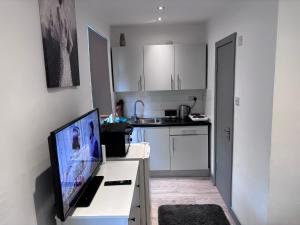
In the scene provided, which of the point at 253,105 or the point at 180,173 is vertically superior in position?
the point at 253,105

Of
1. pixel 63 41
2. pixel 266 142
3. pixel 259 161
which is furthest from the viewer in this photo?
pixel 259 161

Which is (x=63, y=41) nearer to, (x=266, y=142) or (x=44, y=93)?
(x=44, y=93)

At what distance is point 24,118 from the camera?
1.17m

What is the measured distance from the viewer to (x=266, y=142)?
1796 millimetres

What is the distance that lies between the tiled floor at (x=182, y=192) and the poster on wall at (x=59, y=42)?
1.99m

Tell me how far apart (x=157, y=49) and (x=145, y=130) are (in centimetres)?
137

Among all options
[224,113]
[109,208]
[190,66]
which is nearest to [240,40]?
[224,113]

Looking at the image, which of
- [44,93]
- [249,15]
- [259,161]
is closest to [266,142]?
[259,161]

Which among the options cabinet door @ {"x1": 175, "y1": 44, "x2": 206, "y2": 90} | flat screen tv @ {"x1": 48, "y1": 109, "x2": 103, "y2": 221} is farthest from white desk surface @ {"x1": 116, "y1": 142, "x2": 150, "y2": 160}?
cabinet door @ {"x1": 175, "y1": 44, "x2": 206, "y2": 90}

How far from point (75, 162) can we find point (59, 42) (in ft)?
2.84

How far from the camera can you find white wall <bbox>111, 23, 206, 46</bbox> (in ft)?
12.5

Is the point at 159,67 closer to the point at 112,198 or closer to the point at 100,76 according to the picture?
the point at 100,76

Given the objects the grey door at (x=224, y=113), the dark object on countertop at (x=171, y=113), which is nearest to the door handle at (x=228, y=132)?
the grey door at (x=224, y=113)

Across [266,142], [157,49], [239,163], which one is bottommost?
[239,163]
